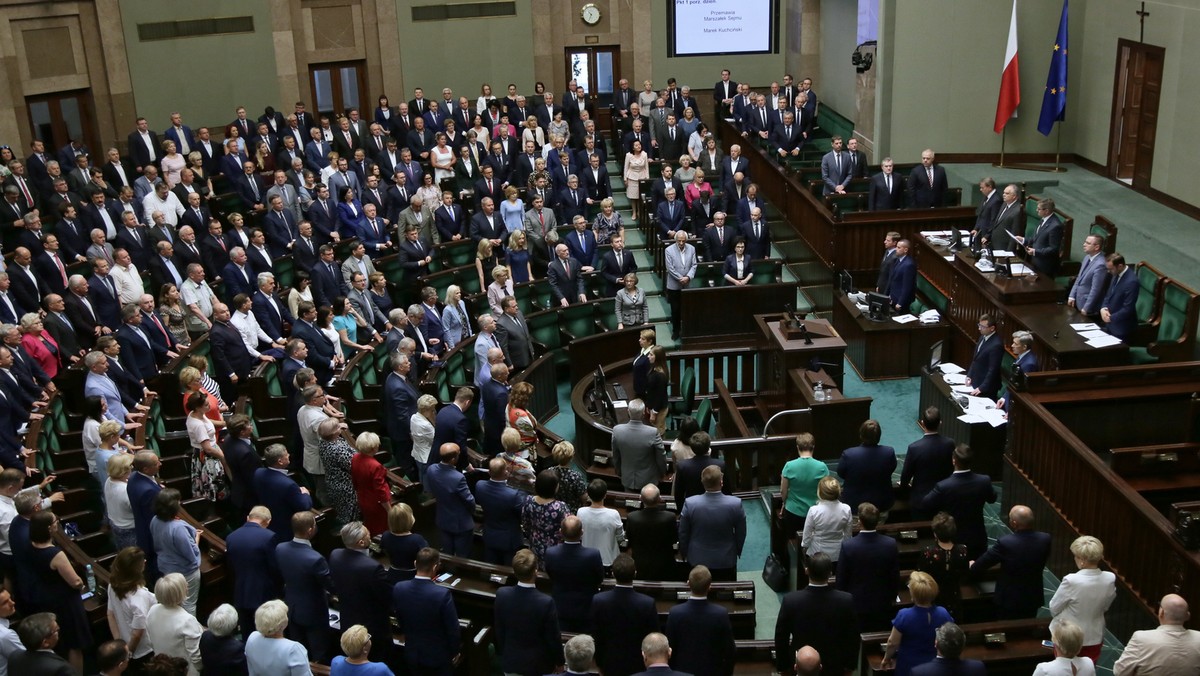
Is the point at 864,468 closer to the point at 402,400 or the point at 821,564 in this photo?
the point at 821,564

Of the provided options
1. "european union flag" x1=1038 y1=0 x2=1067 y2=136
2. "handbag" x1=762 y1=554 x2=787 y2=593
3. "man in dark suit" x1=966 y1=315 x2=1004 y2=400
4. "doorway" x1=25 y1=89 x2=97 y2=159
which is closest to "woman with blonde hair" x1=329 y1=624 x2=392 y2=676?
"handbag" x1=762 y1=554 x2=787 y2=593

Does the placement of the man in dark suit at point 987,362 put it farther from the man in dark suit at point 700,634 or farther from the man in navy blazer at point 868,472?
the man in dark suit at point 700,634

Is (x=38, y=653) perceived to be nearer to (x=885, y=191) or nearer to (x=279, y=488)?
(x=279, y=488)

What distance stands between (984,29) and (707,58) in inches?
246

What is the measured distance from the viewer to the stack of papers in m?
9.51

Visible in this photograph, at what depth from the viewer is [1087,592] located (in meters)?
6.07

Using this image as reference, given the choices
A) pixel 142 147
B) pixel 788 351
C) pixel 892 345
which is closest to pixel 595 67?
pixel 142 147

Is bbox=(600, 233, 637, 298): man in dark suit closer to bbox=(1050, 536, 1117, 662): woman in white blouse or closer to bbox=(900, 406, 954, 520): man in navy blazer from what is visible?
bbox=(900, 406, 954, 520): man in navy blazer

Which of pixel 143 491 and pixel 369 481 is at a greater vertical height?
pixel 143 491

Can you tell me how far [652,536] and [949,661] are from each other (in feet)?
7.07

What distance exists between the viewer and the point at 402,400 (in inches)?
344

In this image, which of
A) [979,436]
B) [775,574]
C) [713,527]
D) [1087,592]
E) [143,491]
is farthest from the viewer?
[979,436]

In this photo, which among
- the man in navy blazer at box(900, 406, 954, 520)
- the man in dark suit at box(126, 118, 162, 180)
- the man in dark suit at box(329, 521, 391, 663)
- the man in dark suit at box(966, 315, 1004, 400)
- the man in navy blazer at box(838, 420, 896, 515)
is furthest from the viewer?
the man in dark suit at box(126, 118, 162, 180)

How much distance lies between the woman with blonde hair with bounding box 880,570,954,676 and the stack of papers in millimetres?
4646
